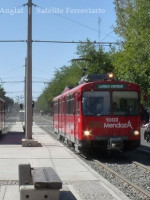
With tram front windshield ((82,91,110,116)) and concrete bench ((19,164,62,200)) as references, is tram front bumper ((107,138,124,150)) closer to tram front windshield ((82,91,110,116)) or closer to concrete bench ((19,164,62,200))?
tram front windshield ((82,91,110,116))

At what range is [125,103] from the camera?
1942 centimetres

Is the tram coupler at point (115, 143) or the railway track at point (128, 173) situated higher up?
the tram coupler at point (115, 143)

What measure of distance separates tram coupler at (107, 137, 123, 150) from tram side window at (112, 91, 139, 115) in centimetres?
105

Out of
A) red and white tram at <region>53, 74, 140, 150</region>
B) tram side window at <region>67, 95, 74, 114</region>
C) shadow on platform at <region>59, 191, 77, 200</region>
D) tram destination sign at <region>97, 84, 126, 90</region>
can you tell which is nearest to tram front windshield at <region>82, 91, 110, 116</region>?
red and white tram at <region>53, 74, 140, 150</region>

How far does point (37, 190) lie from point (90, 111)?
10371mm

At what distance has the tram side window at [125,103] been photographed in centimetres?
1934

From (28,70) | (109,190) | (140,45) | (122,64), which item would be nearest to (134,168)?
(109,190)

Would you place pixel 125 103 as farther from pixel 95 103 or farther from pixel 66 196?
pixel 66 196

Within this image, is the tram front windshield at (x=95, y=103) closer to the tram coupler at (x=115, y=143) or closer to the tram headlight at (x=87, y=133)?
the tram headlight at (x=87, y=133)

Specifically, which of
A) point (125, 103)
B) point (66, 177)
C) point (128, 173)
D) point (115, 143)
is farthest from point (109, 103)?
point (66, 177)

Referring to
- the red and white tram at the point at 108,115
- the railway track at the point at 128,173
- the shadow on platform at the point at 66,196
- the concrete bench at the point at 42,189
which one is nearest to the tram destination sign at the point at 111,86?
the red and white tram at the point at 108,115

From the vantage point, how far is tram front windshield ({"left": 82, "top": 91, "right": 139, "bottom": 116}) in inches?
755

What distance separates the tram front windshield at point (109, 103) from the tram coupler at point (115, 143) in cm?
100

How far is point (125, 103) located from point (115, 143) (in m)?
1.62
